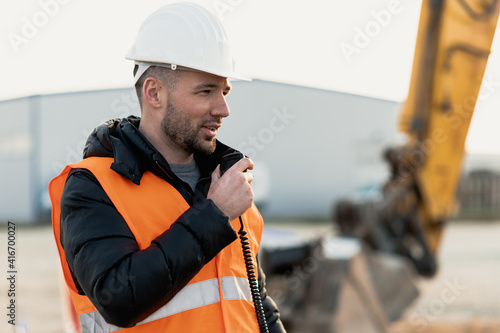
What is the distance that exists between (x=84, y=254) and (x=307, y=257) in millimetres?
4663

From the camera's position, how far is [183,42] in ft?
5.39

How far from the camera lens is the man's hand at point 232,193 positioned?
59.2 inches

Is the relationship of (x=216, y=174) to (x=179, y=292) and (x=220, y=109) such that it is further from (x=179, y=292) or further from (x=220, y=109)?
(x=179, y=292)

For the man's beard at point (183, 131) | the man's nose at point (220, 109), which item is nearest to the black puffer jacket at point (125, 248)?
the man's beard at point (183, 131)

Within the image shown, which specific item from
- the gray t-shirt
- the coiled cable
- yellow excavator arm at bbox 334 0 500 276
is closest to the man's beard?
the gray t-shirt

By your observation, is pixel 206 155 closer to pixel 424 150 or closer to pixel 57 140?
pixel 424 150

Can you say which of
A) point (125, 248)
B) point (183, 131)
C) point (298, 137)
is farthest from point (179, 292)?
point (298, 137)

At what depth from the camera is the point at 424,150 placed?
564cm

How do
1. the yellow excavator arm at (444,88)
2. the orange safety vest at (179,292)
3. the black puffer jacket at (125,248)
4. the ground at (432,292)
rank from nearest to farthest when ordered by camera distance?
1. the black puffer jacket at (125,248)
2. the orange safety vest at (179,292)
3. the yellow excavator arm at (444,88)
4. the ground at (432,292)

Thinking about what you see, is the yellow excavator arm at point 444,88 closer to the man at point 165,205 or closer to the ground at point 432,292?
the ground at point 432,292

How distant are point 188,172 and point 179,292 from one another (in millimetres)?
427

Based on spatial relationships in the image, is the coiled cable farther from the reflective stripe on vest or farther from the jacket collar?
the jacket collar

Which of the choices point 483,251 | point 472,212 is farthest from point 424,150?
point 472,212

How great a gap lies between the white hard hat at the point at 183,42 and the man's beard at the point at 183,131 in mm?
141
